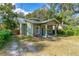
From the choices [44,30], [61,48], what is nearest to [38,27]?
[44,30]

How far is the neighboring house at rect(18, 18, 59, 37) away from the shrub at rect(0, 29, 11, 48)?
0.13 m

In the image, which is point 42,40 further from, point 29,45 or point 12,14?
point 12,14

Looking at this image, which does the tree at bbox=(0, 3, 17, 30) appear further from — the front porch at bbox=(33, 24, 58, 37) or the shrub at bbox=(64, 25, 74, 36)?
the shrub at bbox=(64, 25, 74, 36)

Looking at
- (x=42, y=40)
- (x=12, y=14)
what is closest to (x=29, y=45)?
(x=42, y=40)

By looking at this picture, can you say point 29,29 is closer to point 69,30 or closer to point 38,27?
point 38,27

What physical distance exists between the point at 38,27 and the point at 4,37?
33 cm

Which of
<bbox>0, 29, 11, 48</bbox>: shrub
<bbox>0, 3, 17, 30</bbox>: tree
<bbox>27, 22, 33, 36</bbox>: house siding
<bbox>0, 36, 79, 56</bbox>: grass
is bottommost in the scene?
<bbox>0, 36, 79, 56</bbox>: grass

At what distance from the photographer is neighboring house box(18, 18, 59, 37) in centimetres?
327

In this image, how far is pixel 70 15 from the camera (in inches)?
Result: 129

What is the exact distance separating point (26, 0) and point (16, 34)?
0.34 meters

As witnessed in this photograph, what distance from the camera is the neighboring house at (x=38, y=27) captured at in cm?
327

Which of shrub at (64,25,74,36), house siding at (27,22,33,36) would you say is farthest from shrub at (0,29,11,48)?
shrub at (64,25,74,36)

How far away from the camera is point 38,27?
10.7ft

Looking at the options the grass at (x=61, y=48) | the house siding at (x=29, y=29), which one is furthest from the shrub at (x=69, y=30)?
the house siding at (x=29, y=29)
